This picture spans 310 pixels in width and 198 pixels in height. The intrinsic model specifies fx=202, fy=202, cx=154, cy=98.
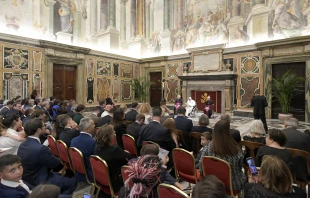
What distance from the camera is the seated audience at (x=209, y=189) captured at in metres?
1.08

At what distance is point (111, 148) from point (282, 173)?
1.77m

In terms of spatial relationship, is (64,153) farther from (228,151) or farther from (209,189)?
(209,189)

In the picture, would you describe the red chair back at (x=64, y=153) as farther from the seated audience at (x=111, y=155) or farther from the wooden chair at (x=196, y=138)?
the wooden chair at (x=196, y=138)

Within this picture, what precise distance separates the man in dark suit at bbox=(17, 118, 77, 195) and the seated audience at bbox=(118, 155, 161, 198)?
53.6 inches

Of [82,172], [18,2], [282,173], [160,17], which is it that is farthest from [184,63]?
[282,173]

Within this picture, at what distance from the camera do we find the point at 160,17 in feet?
51.4

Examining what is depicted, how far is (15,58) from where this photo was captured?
9359 millimetres

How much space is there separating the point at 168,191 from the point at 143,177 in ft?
0.74

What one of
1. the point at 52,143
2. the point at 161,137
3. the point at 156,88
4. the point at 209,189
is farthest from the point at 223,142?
the point at 156,88

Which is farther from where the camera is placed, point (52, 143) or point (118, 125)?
point (118, 125)

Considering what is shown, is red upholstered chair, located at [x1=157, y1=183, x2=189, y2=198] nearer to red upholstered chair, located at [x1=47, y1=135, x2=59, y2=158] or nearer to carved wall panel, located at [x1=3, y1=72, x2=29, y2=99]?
red upholstered chair, located at [x1=47, y1=135, x2=59, y2=158]

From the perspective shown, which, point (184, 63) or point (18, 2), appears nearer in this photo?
point (18, 2)

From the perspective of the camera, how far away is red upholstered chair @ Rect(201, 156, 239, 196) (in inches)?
89.9

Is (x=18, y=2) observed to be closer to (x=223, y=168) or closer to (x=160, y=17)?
(x=160, y=17)
